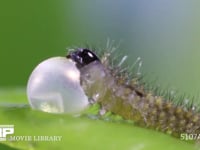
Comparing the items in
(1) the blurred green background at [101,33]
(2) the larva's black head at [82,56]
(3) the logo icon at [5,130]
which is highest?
(1) the blurred green background at [101,33]

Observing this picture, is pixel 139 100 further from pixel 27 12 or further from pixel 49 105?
pixel 27 12

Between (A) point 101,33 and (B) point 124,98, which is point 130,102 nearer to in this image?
(B) point 124,98

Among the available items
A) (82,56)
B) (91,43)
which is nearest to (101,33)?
(91,43)

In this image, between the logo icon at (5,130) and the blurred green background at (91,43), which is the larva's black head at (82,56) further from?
the logo icon at (5,130)

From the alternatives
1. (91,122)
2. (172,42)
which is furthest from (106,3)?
(91,122)

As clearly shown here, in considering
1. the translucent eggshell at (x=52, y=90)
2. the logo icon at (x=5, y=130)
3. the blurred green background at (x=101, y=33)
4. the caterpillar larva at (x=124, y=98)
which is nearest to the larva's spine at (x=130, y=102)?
the caterpillar larva at (x=124, y=98)

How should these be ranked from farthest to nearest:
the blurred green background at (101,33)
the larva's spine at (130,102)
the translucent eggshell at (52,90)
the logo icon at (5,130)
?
the blurred green background at (101,33) < the larva's spine at (130,102) < the translucent eggshell at (52,90) < the logo icon at (5,130)

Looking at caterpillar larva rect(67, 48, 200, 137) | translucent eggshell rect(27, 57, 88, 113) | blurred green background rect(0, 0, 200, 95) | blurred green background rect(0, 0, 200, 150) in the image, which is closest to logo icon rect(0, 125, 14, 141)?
blurred green background rect(0, 0, 200, 150)

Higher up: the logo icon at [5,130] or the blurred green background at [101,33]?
the blurred green background at [101,33]
